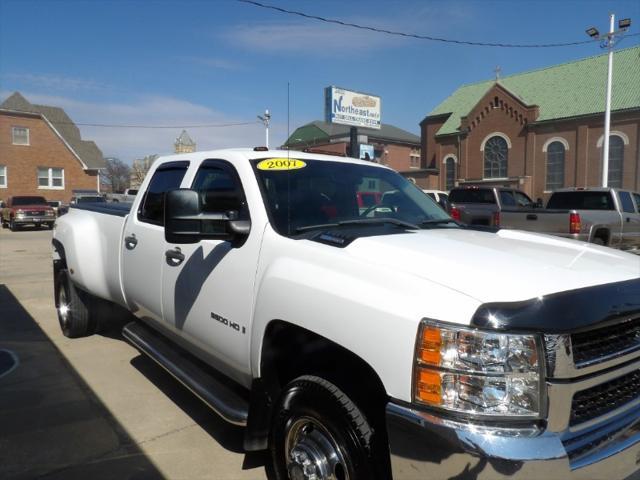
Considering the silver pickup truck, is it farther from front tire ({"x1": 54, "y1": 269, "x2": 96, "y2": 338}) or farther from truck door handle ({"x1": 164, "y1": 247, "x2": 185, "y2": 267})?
truck door handle ({"x1": 164, "y1": 247, "x2": 185, "y2": 267})

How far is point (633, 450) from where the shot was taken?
2.01m

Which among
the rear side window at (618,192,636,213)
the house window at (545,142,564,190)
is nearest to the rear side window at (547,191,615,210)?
the rear side window at (618,192,636,213)

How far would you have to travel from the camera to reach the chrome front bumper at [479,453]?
1.66 metres

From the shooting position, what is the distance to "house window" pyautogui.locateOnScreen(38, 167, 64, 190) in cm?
3841

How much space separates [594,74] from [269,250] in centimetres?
4729

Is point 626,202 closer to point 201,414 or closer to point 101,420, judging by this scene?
point 201,414

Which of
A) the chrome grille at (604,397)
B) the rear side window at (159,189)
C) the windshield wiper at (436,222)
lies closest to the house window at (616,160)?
the windshield wiper at (436,222)

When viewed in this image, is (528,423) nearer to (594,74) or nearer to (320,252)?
(320,252)

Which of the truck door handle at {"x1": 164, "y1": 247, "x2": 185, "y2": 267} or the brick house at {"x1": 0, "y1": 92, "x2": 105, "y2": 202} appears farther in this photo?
the brick house at {"x1": 0, "y1": 92, "x2": 105, "y2": 202}

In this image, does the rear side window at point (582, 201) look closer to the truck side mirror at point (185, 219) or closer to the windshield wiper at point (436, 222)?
the windshield wiper at point (436, 222)

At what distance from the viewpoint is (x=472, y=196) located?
15422mm

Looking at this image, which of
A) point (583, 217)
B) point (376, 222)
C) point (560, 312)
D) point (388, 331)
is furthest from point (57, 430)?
point (583, 217)

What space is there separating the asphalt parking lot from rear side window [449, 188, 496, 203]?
11.9 m

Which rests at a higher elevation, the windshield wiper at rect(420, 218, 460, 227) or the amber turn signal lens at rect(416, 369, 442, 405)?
the windshield wiper at rect(420, 218, 460, 227)
